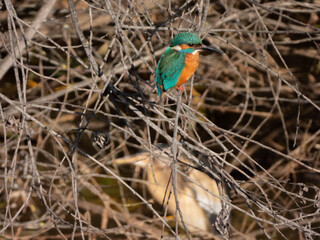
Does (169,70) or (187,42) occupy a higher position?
(187,42)

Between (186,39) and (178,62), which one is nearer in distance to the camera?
(186,39)

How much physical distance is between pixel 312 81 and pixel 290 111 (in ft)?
1.04

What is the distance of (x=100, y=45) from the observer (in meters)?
3.72

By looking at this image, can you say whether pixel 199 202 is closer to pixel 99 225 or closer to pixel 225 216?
pixel 99 225

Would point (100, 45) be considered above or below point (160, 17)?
below

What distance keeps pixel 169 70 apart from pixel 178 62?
51mm

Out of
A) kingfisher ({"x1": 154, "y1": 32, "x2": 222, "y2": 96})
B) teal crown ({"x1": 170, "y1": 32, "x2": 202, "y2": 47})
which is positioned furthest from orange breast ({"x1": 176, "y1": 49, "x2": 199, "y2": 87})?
teal crown ({"x1": 170, "y1": 32, "x2": 202, "y2": 47})

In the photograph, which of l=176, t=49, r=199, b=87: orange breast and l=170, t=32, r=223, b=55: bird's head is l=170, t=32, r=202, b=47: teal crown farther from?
l=176, t=49, r=199, b=87: orange breast

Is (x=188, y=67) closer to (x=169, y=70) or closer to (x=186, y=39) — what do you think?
(x=169, y=70)

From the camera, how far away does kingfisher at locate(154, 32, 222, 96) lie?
6.05 ft

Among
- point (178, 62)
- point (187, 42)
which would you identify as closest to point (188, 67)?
point (178, 62)

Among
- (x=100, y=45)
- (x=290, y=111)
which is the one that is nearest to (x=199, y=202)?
(x=290, y=111)

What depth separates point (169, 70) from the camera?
194cm

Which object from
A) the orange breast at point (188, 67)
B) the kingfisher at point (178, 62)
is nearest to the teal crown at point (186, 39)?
the kingfisher at point (178, 62)
